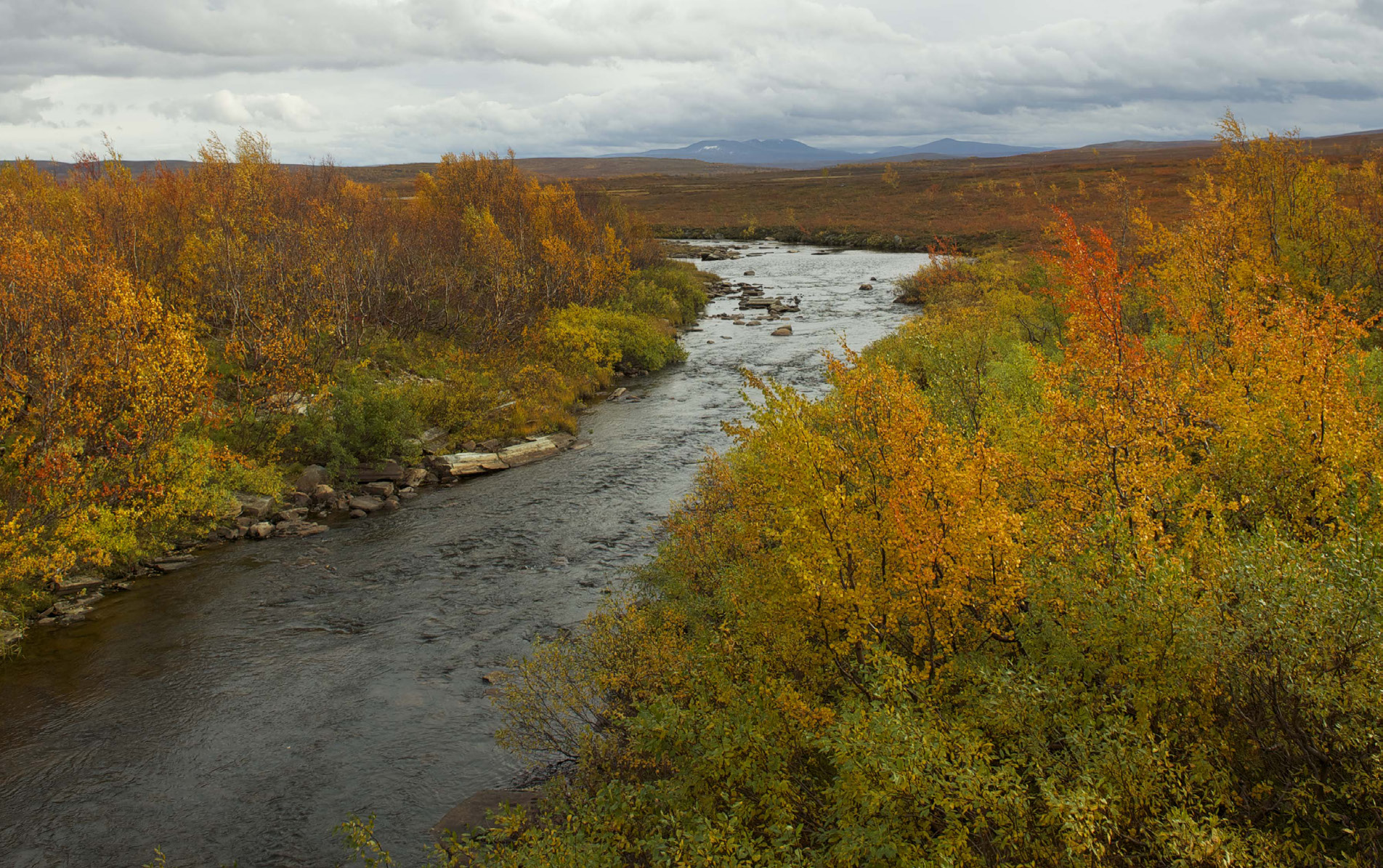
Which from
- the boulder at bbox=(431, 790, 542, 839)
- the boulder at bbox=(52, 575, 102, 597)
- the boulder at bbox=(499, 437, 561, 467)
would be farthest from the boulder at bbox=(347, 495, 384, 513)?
the boulder at bbox=(431, 790, 542, 839)

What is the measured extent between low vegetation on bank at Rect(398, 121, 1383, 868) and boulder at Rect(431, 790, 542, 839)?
70 cm

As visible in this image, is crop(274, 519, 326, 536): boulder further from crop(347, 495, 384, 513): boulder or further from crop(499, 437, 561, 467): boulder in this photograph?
crop(499, 437, 561, 467): boulder

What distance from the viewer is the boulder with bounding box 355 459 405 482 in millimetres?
29656

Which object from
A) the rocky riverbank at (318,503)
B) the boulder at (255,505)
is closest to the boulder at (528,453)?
the rocky riverbank at (318,503)

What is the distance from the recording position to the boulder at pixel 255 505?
25891 millimetres

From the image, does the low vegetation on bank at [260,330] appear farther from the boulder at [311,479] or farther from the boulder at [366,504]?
the boulder at [366,504]

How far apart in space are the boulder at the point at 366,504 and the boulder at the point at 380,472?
1497 millimetres

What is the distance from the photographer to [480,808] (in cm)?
1310

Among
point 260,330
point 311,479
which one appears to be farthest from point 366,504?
point 260,330

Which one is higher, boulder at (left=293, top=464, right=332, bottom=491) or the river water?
boulder at (left=293, top=464, right=332, bottom=491)

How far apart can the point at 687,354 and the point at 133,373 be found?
32.1 meters

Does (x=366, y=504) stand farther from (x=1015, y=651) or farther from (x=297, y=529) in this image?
(x=1015, y=651)

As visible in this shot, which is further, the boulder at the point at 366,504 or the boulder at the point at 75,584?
the boulder at the point at 366,504

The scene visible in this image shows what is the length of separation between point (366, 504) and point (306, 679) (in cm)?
1113
